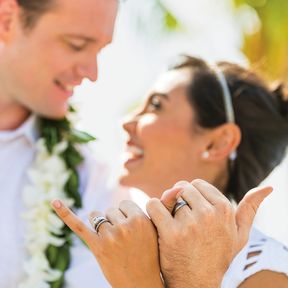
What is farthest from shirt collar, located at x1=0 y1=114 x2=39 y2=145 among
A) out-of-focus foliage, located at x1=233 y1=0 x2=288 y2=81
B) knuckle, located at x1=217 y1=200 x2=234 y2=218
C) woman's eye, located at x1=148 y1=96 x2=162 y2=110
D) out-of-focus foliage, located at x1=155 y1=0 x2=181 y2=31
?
out-of-focus foliage, located at x1=155 y1=0 x2=181 y2=31

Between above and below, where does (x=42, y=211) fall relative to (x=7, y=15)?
below

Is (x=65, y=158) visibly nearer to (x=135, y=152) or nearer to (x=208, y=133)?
(x=135, y=152)

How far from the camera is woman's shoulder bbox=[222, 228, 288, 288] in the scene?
2.16m

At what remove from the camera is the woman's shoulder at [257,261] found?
2.16 metres

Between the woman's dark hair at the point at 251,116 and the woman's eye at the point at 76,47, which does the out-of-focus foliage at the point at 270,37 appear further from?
the woman's eye at the point at 76,47

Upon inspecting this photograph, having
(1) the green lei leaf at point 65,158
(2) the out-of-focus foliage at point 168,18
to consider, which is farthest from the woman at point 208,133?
(2) the out-of-focus foliage at point 168,18

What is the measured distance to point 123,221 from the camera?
1669 millimetres

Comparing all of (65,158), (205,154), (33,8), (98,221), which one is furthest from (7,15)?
(98,221)

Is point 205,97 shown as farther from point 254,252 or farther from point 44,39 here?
point 254,252

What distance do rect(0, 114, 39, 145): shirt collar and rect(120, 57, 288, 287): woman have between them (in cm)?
43

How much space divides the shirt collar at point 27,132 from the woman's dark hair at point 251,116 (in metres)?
0.64

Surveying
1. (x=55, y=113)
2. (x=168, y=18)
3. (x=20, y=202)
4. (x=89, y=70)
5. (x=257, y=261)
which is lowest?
(x=168, y=18)

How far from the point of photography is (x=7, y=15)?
105 inches

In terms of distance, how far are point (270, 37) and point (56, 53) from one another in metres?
3.80
